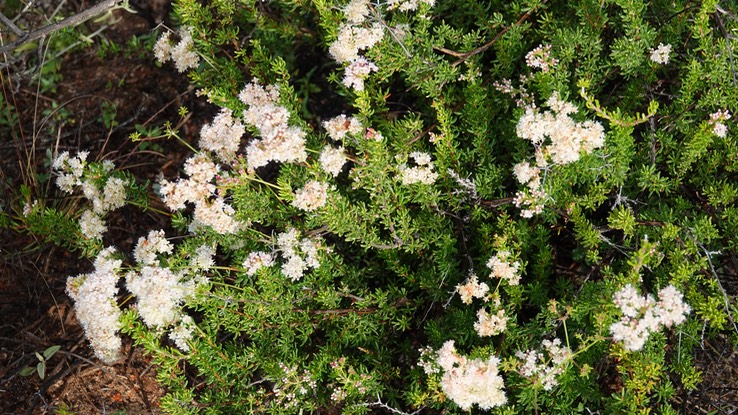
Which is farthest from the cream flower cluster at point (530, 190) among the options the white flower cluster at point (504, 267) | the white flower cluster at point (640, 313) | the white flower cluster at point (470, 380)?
the white flower cluster at point (470, 380)

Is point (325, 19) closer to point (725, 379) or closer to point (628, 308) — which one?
point (628, 308)

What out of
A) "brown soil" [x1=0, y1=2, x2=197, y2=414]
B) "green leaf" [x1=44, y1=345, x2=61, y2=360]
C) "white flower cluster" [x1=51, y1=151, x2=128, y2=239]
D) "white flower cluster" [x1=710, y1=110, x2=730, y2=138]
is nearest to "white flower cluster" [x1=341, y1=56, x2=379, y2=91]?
"white flower cluster" [x1=51, y1=151, x2=128, y2=239]

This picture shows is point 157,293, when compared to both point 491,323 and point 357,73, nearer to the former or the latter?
point 357,73

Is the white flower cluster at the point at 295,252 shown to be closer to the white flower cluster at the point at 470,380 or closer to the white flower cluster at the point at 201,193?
the white flower cluster at the point at 201,193

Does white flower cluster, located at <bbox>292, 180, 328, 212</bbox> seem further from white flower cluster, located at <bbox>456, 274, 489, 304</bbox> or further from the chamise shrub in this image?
white flower cluster, located at <bbox>456, 274, 489, 304</bbox>

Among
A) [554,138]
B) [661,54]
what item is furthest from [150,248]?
[661,54]

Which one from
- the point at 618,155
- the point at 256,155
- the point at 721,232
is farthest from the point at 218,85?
the point at 721,232
